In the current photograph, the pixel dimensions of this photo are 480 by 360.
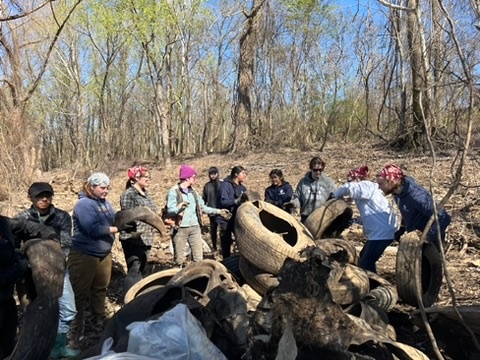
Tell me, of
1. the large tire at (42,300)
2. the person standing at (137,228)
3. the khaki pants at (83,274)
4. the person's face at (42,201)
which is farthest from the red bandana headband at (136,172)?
the large tire at (42,300)

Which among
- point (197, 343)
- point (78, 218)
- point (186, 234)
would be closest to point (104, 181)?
point (78, 218)

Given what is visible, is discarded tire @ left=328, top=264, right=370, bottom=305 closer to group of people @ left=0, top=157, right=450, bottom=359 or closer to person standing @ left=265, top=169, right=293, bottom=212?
group of people @ left=0, top=157, right=450, bottom=359

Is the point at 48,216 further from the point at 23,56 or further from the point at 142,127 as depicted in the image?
the point at 142,127

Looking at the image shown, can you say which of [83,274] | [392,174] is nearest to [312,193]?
[392,174]

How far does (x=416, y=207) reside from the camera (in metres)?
4.77

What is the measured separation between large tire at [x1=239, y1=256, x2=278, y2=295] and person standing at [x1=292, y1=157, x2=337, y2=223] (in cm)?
195

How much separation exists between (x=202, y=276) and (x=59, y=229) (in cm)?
146

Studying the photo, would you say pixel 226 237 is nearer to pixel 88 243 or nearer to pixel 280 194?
pixel 280 194

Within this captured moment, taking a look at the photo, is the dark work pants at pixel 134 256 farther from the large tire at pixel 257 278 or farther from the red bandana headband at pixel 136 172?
the large tire at pixel 257 278

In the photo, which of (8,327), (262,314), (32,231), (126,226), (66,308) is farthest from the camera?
(126,226)

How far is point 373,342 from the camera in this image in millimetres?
A: 3328

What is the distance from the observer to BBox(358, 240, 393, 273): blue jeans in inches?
212

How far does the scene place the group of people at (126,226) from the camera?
4191 millimetres

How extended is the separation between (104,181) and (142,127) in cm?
4646
